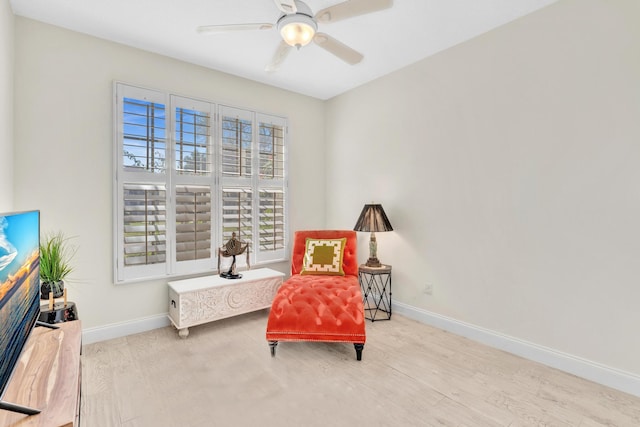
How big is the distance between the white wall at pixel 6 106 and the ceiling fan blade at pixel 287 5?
5.98ft

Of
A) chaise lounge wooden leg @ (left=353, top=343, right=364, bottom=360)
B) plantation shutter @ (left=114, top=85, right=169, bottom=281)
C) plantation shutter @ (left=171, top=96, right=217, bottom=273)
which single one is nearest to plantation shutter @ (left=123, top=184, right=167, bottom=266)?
plantation shutter @ (left=114, top=85, right=169, bottom=281)

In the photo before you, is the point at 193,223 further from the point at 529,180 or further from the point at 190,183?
the point at 529,180

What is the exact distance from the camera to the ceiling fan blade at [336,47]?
211 cm

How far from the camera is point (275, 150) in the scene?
395 centimetres

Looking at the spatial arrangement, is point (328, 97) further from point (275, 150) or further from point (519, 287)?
point (519, 287)

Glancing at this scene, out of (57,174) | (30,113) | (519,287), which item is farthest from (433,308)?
(30,113)

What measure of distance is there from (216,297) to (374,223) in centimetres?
179

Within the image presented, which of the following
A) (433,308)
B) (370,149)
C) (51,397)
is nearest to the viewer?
(51,397)

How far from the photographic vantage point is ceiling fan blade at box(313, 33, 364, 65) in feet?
6.92

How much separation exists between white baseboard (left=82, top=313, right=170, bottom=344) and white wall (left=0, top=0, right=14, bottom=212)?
122 centimetres

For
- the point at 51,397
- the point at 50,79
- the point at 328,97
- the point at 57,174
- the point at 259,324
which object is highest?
the point at 328,97

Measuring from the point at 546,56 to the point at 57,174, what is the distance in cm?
405

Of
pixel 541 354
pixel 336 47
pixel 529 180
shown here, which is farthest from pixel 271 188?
pixel 541 354

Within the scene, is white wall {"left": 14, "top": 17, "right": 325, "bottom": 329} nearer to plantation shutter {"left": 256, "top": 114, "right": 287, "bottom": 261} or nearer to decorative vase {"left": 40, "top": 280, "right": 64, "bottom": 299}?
decorative vase {"left": 40, "top": 280, "right": 64, "bottom": 299}
